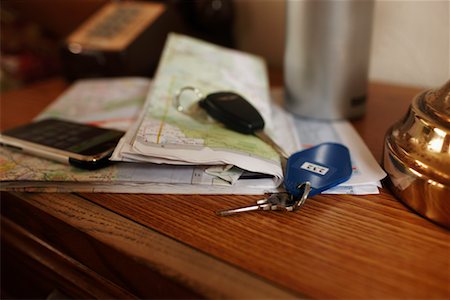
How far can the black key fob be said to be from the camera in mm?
453

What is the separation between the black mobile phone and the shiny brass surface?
0.28 metres

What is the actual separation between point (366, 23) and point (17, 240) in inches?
19.4

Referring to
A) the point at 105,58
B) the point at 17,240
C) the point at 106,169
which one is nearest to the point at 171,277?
the point at 106,169

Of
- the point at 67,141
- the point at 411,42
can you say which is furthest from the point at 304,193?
the point at 411,42

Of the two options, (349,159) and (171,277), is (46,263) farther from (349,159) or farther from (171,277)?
(349,159)

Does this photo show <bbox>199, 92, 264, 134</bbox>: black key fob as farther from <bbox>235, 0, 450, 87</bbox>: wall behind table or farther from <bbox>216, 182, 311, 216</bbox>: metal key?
<bbox>235, 0, 450, 87</bbox>: wall behind table

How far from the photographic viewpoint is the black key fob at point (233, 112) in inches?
17.8

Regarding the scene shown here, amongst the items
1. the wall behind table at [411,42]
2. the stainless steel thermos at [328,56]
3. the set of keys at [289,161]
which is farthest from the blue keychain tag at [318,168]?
the wall behind table at [411,42]

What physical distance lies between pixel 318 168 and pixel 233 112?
119 millimetres

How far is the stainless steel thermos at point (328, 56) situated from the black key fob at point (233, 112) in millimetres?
99

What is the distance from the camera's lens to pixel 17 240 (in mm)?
474

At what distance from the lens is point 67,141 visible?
1.53ft

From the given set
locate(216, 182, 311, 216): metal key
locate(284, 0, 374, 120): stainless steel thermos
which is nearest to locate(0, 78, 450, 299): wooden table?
locate(216, 182, 311, 216): metal key

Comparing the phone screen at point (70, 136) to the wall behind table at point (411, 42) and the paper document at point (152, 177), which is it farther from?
the wall behind table at point (411, 42)
